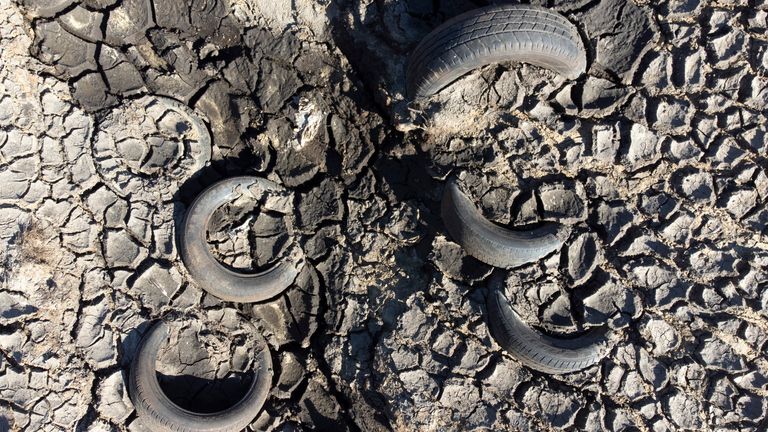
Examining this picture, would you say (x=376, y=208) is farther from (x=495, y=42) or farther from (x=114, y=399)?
(x=114, y=399)

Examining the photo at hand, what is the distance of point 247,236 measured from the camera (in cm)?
269

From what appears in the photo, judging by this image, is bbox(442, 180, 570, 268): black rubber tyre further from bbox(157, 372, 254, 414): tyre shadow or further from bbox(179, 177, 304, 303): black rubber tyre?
bbox(157, 372, 254, 414): tyre shadow

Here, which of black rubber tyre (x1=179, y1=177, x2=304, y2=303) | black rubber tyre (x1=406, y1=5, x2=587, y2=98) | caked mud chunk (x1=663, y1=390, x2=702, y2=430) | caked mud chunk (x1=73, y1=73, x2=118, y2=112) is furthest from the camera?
caked mud chunk (x1=73, y1=73, x2=118, y2=112)

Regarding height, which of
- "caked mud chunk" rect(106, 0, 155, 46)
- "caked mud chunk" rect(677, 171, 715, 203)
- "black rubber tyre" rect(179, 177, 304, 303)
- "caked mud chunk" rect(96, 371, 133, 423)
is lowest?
"caked mud chunk" rect(96, 371, 133, 423)

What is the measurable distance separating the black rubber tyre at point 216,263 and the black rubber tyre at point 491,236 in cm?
91

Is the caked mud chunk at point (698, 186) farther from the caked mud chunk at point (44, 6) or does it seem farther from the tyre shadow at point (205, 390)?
the caked mud chunk at point (44, 6)

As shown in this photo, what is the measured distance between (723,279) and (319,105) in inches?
85.0

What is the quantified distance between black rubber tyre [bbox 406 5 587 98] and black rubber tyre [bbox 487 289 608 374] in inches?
42.2

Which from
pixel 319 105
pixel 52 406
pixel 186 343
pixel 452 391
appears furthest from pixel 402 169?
pixel 52 406

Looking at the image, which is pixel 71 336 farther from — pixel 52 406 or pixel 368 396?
pixel 368 396

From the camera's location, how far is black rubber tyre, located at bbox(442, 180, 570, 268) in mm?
2369

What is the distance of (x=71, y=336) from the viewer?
102 inches

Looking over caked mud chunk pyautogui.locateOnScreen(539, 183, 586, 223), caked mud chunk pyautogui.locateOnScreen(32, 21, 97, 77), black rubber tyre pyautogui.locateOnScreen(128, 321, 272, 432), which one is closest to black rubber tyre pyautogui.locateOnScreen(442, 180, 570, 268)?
caked mud chunk pyautogui.locateOnScreen(539, 183, 586, 223)

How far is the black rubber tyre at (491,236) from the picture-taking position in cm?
237
